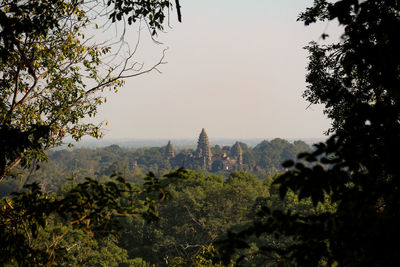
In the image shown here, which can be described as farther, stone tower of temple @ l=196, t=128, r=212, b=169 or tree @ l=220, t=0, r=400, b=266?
stone tower of temple @ l=196, t=128, r=212, b=169

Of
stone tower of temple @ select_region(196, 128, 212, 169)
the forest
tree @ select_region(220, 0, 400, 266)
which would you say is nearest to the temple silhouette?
stone tower of temple @ select_region(196, 128, 212, 169)

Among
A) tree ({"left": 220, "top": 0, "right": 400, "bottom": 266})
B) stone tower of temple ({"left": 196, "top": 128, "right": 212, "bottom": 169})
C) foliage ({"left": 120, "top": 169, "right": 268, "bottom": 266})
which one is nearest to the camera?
tree ({"left": 220, "top": 0, "right": 400, "bottom": 266})

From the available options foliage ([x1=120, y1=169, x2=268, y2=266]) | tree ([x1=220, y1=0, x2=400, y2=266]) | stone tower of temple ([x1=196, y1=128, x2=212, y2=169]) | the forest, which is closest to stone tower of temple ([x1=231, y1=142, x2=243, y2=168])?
stone tower of temple ([x1=196, y1=128, x2=212, y2=169])

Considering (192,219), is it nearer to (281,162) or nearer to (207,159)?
(281,162)

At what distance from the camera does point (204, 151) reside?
150125 mm

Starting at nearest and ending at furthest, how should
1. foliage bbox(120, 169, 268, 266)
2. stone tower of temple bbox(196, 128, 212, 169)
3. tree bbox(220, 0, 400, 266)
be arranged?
tree bbox(220, 0, 400, 266), foliage bbox(120, 169, 268, 266), stone tower of temple bbox(196, 128, 212, 169)

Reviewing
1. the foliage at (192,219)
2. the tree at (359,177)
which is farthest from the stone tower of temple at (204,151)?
the tree at (359,177)

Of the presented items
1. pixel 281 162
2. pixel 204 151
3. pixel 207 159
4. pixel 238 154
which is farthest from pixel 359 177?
pixel 238 154

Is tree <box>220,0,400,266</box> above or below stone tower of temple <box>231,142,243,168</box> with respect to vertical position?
above

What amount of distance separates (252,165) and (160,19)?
163 m

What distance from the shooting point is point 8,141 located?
3928mm

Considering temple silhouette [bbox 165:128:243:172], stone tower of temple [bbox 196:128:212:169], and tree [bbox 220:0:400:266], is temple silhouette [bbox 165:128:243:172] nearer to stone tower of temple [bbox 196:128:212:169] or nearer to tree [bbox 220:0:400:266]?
stone tower of temple [bbox 196:128:212:169]

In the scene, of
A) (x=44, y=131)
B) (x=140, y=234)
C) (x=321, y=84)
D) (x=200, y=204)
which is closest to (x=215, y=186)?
(x=200, y=204)

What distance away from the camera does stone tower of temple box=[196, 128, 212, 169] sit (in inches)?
5837
